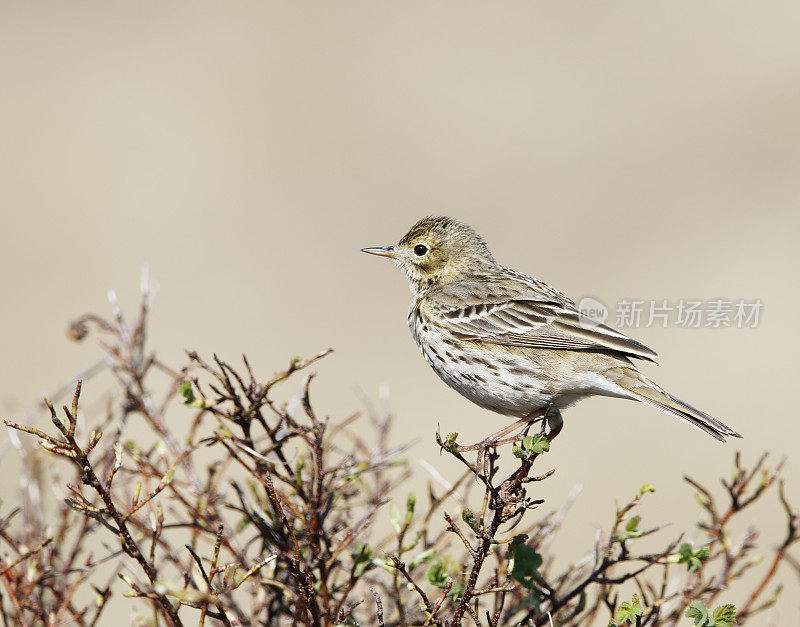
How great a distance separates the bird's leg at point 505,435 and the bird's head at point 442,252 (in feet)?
3.90

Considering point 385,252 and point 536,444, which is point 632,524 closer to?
point 536,444

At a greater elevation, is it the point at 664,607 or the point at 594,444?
the point at 594,444

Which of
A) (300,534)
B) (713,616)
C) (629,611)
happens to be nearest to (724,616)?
(713,616)

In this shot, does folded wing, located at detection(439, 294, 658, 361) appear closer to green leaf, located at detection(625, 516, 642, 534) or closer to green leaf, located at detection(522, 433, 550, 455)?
green leaf, located at detection(625, 516, 642, 534)

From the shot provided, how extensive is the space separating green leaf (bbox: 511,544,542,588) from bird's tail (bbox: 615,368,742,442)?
49.8 inches

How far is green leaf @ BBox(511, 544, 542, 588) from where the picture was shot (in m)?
2.97

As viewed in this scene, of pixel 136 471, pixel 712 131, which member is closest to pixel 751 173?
pixel 712 131

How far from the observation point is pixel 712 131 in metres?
16.1

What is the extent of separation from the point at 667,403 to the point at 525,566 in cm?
156

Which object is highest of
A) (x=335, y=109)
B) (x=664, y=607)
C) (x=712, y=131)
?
(x=335, y=109)

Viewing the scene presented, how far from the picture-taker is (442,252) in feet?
17.3

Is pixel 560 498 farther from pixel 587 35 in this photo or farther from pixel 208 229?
pixel 587 35

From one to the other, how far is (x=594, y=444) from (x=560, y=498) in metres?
1.18

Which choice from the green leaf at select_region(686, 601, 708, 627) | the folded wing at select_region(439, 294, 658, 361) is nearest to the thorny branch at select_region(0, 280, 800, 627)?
the green leaf at select_region(686, 601, 708, 627)
